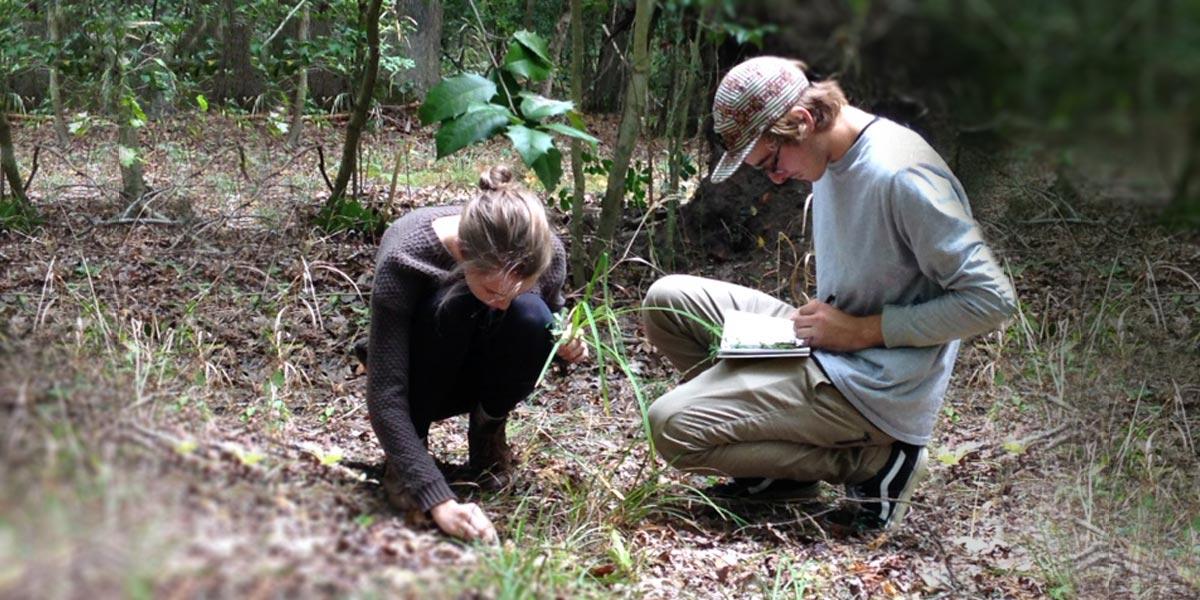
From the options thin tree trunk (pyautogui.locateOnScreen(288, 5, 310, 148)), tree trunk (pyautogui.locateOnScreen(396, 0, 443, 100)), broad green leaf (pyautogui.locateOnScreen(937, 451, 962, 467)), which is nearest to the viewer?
broad green leaf (pyautogui.locateOnScreen(937, 451, 962, 467))

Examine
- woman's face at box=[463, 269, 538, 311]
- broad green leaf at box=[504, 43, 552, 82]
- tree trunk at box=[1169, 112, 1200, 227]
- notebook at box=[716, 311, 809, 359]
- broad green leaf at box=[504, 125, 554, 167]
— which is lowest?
notebook at box=[716, 311, 809, 359]

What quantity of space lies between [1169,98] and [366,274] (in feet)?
12.4

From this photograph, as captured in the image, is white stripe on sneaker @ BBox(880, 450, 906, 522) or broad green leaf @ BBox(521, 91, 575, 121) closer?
broad green leaf @ BBox(521, 91, 575, 121)

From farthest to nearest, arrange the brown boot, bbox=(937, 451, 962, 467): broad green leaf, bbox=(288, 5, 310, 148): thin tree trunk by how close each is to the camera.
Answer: bbox=(288, 5, 310, 148): thin tree trunk, bbox=(937, 451, 962, 467): broad green leaf, the brown boot

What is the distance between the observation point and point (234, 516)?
3.96ft

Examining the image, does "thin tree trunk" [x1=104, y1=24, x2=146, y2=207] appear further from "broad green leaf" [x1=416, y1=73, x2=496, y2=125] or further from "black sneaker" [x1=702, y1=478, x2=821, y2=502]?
"black sneaker" [x1=702, y1=478, x2=821, y2=502]

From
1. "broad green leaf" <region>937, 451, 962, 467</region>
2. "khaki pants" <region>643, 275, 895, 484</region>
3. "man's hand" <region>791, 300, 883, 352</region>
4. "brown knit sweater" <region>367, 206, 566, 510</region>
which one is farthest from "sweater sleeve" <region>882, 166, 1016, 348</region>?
"brown knit sweater" <region>367, 206, 566, 510</region>

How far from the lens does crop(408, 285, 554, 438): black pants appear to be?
267 cm

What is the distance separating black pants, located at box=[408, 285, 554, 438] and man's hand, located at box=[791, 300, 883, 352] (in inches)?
26.4

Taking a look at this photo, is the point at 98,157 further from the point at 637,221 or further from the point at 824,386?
the point at 824,386

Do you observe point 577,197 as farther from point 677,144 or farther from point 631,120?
point 677,144

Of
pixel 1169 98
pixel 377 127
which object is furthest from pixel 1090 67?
pixel 377 127

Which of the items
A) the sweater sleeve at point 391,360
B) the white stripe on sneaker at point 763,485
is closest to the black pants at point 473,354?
the sweater sleeve at point 391,360

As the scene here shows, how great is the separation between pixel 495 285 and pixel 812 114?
87 centimetres
